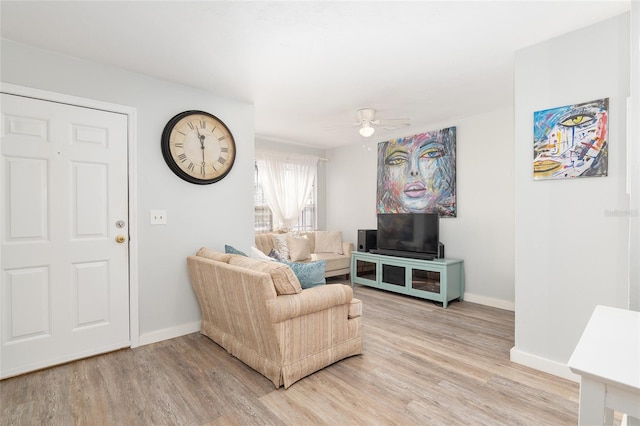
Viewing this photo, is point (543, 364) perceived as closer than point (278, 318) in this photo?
No

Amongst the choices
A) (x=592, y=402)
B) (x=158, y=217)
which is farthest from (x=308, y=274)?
(x=592, y=402)

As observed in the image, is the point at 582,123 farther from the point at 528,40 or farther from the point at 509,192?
the point at 509,192

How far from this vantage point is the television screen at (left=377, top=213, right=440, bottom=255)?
4309 mm

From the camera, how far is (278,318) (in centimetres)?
211

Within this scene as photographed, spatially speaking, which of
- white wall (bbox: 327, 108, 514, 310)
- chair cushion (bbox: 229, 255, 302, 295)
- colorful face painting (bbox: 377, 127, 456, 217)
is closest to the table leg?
chair cushion (bbox: 229, 255, 302, 295)

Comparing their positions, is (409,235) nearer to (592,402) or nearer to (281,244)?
(281,244)

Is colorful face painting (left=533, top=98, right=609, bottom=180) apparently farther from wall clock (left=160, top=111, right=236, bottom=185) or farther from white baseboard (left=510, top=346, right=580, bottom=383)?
wall clock (left=160, top=111, right=236, bottom=185)

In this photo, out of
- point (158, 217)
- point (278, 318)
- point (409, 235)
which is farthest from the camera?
point (409, 235)

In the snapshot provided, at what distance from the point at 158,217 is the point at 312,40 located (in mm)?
2051

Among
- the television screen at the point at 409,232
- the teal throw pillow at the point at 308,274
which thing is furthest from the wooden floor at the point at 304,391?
the television screen at the point at 409,232

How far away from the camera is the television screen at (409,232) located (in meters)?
4.31

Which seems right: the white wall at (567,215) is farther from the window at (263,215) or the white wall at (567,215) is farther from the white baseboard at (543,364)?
the window at (263,215)

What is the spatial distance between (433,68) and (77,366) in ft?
12.4

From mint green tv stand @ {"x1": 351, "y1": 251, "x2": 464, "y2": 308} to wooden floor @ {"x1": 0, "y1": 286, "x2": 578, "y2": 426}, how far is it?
45.3 inches
